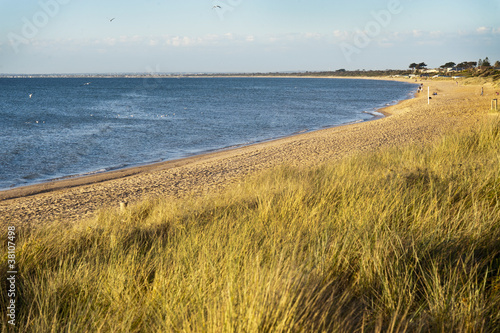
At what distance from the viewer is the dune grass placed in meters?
2.61

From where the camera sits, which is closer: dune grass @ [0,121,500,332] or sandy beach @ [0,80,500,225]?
dune grass @ [0,121,500,332]

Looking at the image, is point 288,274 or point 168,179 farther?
point 168,179

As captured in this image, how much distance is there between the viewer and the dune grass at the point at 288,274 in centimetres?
261

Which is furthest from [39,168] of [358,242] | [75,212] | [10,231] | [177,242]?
[358,242]

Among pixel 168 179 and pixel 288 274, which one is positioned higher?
pixel 288 274

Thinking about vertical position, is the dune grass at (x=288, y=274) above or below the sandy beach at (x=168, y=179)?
above

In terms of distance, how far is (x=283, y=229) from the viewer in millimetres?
4203

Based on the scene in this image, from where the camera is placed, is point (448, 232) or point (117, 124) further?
point (117, 124)

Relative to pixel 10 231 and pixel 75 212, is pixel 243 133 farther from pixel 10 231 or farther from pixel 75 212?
pixel 10 231

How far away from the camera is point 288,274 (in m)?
2.72

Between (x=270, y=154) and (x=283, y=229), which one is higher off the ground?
(x=283, y=229)

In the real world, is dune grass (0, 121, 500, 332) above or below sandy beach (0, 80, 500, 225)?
above

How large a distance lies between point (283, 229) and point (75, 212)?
7578 millimetres

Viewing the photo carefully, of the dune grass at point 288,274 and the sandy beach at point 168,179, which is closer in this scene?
the dune grass at point 288,274
